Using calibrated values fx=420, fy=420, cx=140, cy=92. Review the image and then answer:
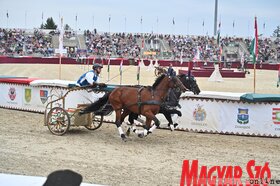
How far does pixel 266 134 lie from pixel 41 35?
2266 inches

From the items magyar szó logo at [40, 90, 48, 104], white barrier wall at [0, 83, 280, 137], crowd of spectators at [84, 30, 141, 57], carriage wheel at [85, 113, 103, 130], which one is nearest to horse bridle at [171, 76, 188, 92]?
white barrier wall at [0, 83, 280, 137]

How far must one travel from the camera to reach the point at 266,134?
11.6 metres

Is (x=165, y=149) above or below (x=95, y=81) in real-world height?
below

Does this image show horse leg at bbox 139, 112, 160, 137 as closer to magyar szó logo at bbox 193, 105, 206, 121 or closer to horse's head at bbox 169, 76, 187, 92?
horse's head at bbox 169, 76, 187, 92

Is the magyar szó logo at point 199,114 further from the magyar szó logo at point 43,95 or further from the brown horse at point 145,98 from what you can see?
the magyar szó logo at point 43,95

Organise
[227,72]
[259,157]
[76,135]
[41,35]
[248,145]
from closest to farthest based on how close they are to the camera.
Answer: [259,157] < [248,145] < [76,135] < [227,72] < [41,35]

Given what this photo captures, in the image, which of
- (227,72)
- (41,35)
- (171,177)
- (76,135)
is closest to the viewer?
(171,177)

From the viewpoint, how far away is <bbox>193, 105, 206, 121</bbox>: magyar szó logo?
12.2 meters

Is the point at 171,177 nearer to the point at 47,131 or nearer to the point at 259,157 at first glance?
the point at 259,157

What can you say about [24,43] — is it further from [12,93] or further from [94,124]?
[94,124]

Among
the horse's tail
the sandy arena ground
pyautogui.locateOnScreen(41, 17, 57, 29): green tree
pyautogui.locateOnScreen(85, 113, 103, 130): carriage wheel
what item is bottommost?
the sandy arena ground

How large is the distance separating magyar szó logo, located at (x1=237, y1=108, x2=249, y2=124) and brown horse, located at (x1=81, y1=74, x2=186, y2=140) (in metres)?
2.22

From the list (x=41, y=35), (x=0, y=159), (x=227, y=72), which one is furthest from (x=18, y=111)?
(x=41, y=35)

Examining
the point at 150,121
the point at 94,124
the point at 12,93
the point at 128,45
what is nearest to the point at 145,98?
the point at 150,121
